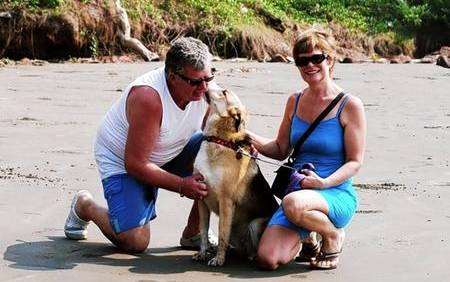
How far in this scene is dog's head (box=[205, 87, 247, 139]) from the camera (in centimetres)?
575

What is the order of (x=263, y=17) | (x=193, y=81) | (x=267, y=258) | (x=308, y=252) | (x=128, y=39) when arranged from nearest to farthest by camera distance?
(x=267, y=258) < (x=193, y=81) < (x=308, y=252) < (x=128, y=39) < (x=263, y=17)

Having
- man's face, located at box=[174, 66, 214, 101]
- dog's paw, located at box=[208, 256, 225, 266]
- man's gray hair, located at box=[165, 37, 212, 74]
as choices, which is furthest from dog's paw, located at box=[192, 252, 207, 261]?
man's gray hair, located at box=[165, 37, 212, 74]

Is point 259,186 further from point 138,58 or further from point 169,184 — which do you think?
point 138,58

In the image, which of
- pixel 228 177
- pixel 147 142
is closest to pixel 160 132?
pixel 147 142

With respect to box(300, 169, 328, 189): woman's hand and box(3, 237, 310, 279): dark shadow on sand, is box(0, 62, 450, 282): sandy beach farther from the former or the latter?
box(300, 169, 328, 189): woman's hand

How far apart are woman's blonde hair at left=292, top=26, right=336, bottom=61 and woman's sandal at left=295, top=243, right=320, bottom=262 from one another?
123 cm

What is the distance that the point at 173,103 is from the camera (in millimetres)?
5848

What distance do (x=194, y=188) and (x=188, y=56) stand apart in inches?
32.6

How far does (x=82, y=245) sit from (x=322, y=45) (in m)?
2.08

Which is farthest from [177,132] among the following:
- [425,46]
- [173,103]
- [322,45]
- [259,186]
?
[425,46]

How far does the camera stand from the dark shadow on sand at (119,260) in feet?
18.2

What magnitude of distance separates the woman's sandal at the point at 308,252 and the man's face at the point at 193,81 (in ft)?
4.01

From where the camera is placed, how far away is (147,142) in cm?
574

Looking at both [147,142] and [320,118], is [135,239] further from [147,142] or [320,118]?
[320,118]
